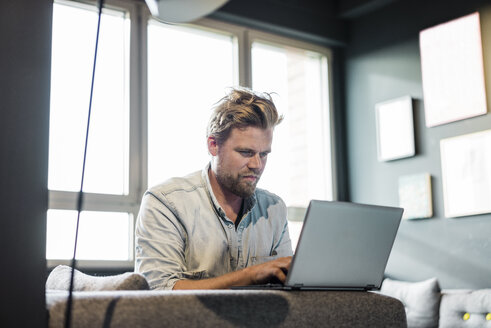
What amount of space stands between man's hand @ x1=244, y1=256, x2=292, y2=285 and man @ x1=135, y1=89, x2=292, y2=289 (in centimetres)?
32

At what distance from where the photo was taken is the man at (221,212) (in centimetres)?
201

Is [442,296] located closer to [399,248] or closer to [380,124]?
[399,248]

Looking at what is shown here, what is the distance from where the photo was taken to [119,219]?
4008 mm

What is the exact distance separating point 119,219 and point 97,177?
1.02 ft

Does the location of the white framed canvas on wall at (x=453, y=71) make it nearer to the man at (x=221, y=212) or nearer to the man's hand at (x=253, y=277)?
the man at (x=221, y=212)

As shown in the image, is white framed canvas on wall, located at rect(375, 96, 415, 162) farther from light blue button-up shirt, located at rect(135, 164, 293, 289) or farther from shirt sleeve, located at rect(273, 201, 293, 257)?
light blue button-up shirt, located at rect(135, 164, 293, 289)

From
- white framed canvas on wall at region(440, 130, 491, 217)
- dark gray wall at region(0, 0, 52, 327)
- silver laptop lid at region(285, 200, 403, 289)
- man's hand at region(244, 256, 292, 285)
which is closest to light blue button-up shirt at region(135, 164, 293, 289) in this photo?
man's hand at region(244, 256, 292, 285)

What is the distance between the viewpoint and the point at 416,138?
4.48 meters

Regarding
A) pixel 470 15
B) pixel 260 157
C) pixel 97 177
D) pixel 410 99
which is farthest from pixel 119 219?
pixel 470 15

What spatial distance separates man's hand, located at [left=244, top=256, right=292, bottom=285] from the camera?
161 centimetres

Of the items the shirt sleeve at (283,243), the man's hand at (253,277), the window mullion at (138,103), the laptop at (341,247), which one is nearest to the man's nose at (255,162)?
the shirt sleeve at (283,243)

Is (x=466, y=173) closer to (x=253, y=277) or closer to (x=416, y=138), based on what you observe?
(x=416, y=138)

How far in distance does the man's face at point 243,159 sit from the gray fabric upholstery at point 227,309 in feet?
2.66

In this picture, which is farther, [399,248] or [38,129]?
[399,248]
